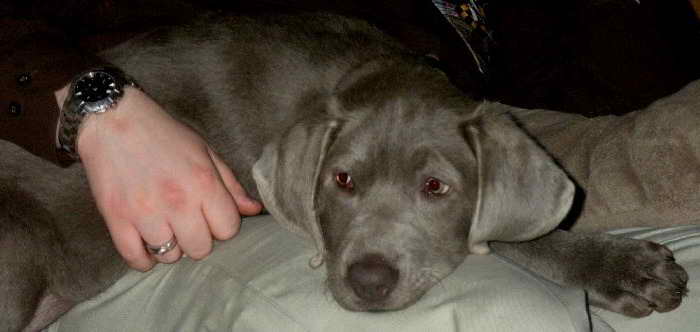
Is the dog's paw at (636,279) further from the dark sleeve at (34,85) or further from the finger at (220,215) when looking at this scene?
the dark sleeve at (34,85)

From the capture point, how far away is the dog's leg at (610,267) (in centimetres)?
234

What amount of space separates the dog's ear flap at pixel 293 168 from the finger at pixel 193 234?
1.09 ft

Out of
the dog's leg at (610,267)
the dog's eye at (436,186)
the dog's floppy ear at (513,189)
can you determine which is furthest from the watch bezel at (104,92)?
the dog's leg at (610,267)

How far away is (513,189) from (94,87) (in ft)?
4.46

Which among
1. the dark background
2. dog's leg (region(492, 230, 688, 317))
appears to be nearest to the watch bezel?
the dark background

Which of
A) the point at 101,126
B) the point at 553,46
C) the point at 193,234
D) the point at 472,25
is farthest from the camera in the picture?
the point at 553,46

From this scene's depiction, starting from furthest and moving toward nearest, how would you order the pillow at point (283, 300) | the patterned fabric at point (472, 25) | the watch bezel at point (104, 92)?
the patterned fabric at point (472, 25)
the watch bezel at point (104, 92)
the pillow at point (283, 300)

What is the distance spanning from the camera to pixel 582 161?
283 centimetres

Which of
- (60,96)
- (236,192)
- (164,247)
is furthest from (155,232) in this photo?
(60,96)

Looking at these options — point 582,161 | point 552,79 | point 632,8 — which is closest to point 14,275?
point 582,161

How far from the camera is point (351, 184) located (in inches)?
104

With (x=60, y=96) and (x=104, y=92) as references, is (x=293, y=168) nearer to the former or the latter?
(x=104, y=92)

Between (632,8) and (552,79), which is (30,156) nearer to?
(552,79)

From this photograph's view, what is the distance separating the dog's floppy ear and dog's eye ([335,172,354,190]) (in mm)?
423
